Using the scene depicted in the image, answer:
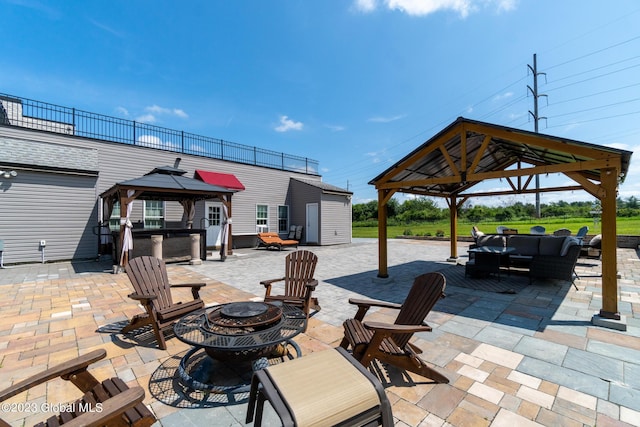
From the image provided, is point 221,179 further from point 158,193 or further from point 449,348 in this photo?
point 449,348

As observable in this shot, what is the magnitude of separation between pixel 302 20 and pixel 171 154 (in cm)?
793

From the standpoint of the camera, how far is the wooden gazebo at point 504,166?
4039 mm

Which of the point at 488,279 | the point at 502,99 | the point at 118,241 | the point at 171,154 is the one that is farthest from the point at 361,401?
the point at 502,99

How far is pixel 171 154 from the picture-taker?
1252cm

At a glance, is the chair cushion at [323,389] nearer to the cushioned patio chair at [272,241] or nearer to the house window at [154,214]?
the cushioned patio chair at [272,241]

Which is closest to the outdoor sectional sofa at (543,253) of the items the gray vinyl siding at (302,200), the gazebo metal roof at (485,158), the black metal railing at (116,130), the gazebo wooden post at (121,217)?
the gazebo metal roof at (485,158)

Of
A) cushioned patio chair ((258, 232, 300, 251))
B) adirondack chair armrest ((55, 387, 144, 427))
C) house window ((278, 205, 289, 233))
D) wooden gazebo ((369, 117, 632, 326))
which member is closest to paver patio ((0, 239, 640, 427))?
adirondack chair armrest ((55, 387, 144, 427))

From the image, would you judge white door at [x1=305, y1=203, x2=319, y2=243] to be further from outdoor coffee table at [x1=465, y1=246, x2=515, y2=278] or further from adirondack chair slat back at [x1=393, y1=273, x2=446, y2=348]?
adirondack chair slat back at [x1=393, y1=273, x2=446, y2=348]

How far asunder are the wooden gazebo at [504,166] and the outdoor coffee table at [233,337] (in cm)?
439

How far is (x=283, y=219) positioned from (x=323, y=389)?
49.7ft

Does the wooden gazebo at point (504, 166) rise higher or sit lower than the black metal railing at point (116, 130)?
lower

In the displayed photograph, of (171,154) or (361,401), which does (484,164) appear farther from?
(171,154)

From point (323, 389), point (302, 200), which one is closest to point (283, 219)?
point (302, 200)

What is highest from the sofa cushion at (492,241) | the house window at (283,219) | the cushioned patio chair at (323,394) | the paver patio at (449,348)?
the house window at (283,219)
